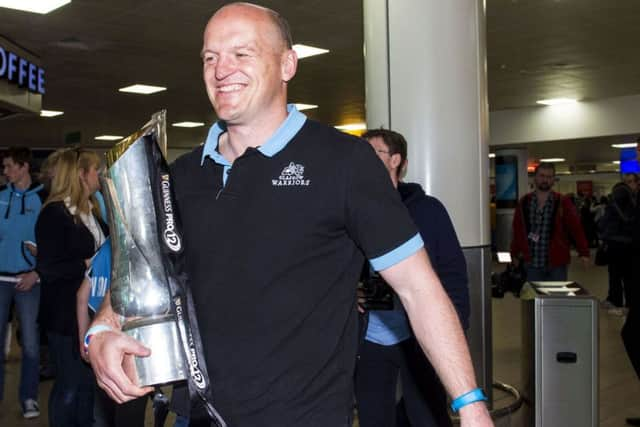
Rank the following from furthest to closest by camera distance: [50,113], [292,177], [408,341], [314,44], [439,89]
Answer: [50,113] → [314,44] → [439,89] → [408,341] → [292,177]

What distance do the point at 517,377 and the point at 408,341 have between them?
3.62 m

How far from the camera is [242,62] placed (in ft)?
6.31

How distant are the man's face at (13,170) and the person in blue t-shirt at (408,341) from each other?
10.9ft

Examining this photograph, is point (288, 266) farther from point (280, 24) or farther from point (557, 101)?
point (557, 101)

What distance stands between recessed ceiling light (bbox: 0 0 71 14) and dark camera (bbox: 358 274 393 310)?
6.15 meters

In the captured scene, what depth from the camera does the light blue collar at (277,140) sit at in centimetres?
194

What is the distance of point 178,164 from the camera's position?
2.11 metres

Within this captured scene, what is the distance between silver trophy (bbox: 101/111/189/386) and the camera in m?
1.67

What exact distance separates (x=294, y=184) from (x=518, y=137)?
17.3 meters

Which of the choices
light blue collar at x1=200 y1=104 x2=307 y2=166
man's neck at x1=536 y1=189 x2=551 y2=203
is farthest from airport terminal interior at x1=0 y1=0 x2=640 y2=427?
light blue collar at x1=200 y1=104 x2=307 y2=166

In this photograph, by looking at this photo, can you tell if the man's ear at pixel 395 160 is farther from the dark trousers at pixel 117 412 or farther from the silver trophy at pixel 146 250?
the silver trophy at pixel 146 250

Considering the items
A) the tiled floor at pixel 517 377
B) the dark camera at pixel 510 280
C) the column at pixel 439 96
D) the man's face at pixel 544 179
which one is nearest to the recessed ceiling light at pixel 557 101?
the tiled floor at pixel 517 377

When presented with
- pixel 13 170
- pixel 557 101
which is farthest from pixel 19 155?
pixel 557 101

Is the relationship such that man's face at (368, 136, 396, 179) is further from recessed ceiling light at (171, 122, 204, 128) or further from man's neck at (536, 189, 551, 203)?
recessed ceiling light at (171, 122, 204, 128)
